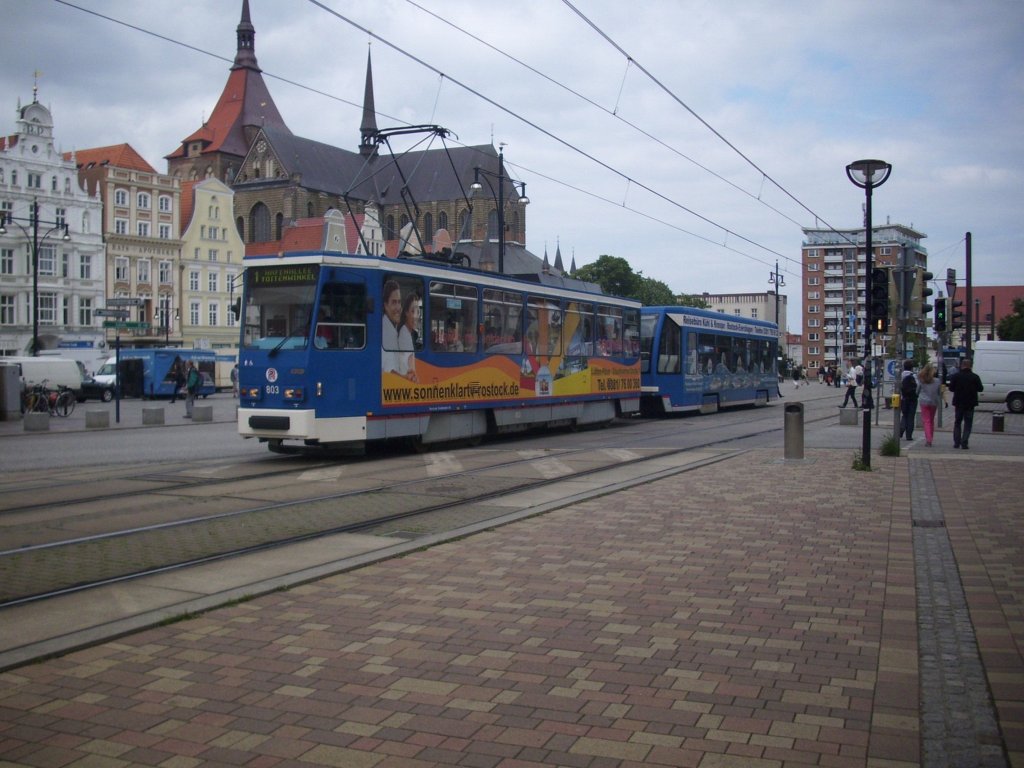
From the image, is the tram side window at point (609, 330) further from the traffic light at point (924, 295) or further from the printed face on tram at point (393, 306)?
the printed face on tram at point (393, 306)

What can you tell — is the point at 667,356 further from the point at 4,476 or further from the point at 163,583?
the point at 163,583

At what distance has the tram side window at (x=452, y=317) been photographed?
1783 centimetres

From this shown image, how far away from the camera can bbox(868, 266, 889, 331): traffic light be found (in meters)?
15.5

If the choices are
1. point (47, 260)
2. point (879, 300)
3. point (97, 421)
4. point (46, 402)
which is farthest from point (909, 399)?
point (47, 260)

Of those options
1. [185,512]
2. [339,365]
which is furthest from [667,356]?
[185,512]

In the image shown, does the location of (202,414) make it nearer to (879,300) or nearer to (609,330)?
(609,330)

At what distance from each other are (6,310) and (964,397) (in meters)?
65.3

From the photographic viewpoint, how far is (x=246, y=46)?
106812 millimetres

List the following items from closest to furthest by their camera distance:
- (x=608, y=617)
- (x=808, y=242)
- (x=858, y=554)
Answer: (x=608, y=617), (x=858, y=554), (x=808, y=242)

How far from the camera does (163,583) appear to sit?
23.4ft

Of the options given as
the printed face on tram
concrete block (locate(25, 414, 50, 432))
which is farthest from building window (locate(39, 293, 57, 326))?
the printed face on tram

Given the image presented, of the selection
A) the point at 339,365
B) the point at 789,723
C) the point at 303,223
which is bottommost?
the point at 789,723

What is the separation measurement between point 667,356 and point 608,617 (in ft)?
79.0

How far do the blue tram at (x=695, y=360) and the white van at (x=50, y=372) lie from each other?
85.1ft
